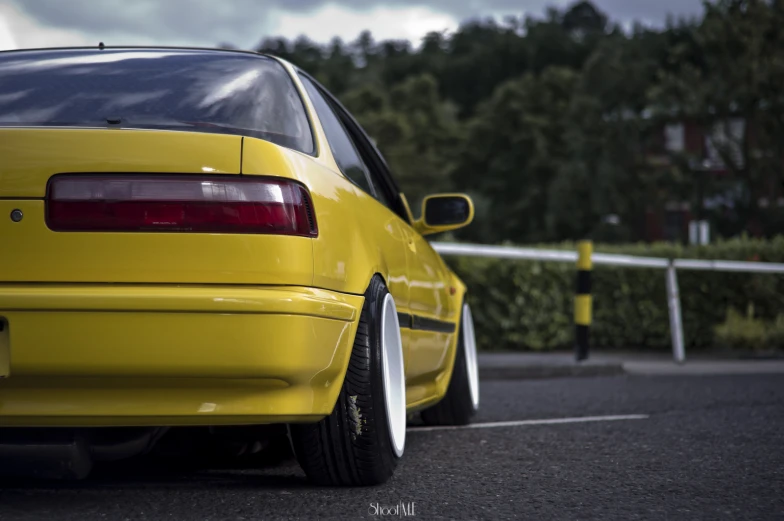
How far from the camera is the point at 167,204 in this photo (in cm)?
330

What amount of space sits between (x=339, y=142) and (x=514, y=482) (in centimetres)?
138

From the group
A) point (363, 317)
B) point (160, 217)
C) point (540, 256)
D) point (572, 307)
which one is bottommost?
point (572, 307)

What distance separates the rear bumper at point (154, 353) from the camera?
10.5 ft

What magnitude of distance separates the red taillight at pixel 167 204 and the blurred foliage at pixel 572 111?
30032mm

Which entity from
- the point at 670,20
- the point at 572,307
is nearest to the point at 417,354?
the point at 572,307

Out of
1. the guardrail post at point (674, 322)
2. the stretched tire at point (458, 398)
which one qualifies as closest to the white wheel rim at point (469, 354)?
the stretched tire at point (458, 398)

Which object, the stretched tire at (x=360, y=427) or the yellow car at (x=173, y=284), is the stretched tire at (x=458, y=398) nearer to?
the stretched tire at (x=360, y=427)

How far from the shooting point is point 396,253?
4461mm

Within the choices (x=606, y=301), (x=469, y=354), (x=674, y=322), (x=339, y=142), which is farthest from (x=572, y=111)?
(x=339, y=142)

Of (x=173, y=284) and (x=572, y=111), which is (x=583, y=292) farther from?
(x=572, y=111)

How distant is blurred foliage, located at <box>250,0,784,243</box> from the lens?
33.6 meters

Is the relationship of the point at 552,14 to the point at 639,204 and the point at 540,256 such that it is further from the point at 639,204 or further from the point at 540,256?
the point at 540,256

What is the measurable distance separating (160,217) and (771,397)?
5.07 meters

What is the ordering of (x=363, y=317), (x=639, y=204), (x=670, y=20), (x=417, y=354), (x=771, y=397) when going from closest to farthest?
(x=363, y=317)
(x=417, y=354)
(x=771, y=397)
(x=670, y=20)
(x=639, y=204)
